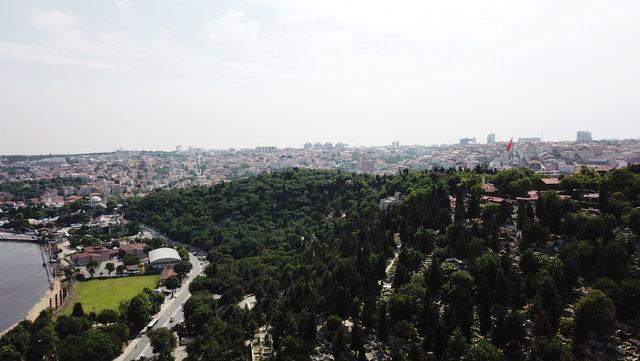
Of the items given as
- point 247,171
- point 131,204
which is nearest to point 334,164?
point 247,171

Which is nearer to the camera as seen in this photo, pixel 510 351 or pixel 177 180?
pixel 510 351

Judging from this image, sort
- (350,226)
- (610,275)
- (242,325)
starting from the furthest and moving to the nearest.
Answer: (350,226)
(242,325)
(610,275)

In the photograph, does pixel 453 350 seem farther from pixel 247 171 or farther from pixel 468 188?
pixel 247 171

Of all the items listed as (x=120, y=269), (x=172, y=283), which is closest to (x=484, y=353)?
(x=172, y=283)

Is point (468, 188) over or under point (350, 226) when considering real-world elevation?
over

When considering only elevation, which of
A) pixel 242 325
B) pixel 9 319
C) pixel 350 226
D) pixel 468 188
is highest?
pixel 468 188

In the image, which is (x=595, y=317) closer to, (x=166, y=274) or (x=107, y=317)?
(x=107, y=317)

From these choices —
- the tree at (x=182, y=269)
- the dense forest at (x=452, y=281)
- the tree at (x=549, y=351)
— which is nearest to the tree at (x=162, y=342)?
the dense forest at (x=452, y=281)

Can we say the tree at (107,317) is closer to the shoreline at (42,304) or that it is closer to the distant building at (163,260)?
the shoreline at (42,304)

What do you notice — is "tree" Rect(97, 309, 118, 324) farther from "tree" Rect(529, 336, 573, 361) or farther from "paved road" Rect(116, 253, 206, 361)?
"tree" Rect(529, 336, 573, 361)
